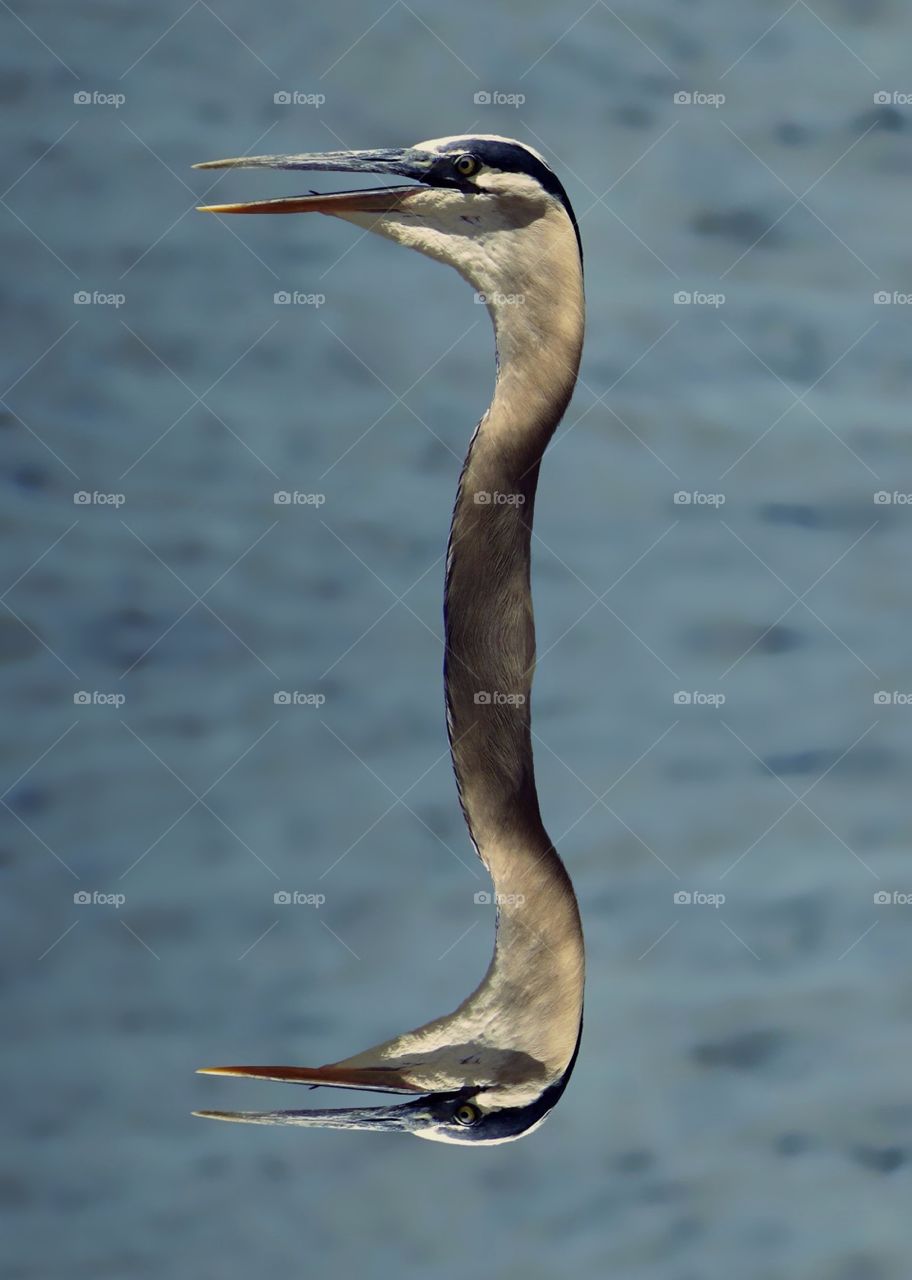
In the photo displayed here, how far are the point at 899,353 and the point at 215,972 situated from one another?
85 cm

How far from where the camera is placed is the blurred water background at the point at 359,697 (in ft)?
4.88

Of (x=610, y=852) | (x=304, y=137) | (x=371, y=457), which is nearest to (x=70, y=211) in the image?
(x=304, y=137)

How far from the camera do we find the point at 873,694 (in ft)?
5.06
